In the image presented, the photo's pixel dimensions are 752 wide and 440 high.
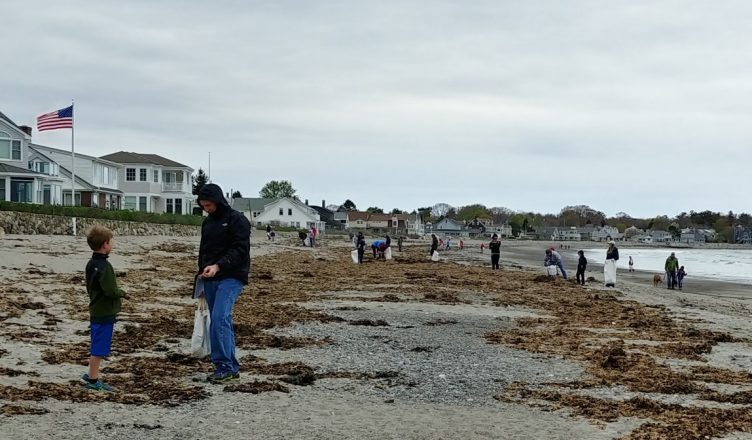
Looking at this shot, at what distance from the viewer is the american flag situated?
4338cm

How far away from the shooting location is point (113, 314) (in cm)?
745

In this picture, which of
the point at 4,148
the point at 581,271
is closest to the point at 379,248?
the point at 581,271

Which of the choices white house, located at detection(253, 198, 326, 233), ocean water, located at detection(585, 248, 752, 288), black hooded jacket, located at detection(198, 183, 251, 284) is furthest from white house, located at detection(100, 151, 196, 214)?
black hooded jacket, located at detection(198, 183, 251, 284)

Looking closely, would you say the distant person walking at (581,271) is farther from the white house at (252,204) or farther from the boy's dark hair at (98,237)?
the white house at (252,204)

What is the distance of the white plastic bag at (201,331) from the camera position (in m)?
Result: 8.38

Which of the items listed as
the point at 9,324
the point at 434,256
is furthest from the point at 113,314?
the point at 434,256

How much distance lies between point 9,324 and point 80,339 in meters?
1.27

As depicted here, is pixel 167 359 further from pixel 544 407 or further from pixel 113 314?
pixel 544 407

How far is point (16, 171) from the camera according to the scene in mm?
47719

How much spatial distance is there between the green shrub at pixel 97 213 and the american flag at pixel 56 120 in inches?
180

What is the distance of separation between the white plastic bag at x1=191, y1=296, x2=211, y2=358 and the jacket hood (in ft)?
3.45

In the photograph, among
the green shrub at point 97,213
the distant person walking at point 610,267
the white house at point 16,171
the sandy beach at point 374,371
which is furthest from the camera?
the white house at point 16,171

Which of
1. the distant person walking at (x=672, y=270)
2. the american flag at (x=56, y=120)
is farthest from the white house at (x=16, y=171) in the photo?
the distant person walking at (x=672, y=270)

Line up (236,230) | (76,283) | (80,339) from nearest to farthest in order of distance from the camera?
1. (236,230)
2. (80,339)
3. (76,283)
